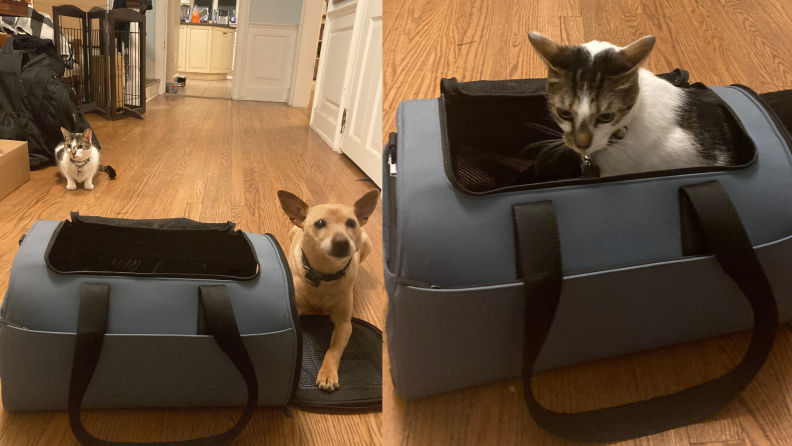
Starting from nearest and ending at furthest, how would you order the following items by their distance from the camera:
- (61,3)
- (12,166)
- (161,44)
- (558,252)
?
(558,252), (12,166), (61,3), (161,44)

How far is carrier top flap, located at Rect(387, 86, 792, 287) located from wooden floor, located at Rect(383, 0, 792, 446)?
0.87 feet

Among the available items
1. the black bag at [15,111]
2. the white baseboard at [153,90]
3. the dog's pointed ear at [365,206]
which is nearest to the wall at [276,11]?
the white baseboard at [153,90]

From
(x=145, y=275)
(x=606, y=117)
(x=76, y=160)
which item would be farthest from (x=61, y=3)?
(x=606, y=117)

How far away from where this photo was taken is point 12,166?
1.43 metres

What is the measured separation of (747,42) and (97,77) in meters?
3.27

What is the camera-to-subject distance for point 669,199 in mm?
691

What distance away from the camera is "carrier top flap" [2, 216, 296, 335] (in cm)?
68

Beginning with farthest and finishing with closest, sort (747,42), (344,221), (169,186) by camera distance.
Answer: (169,186), (747,42), (344,221)

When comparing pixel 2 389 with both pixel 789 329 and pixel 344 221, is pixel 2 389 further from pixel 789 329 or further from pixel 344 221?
pixel 789 329

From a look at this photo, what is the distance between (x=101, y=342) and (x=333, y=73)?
225 cm

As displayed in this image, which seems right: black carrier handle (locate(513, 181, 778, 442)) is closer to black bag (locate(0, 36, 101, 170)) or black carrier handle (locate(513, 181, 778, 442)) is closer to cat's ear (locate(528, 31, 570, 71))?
cat's ear (locate(528, 31, 570, 71))

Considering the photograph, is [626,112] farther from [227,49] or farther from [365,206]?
[227,49]

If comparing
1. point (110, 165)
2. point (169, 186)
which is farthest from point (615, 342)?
point (110, 165)

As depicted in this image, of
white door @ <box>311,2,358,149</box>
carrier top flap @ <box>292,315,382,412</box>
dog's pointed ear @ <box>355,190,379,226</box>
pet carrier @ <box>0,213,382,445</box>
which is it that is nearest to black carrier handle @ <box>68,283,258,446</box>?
pet carrier @ <box>0,213,382,445</box>
